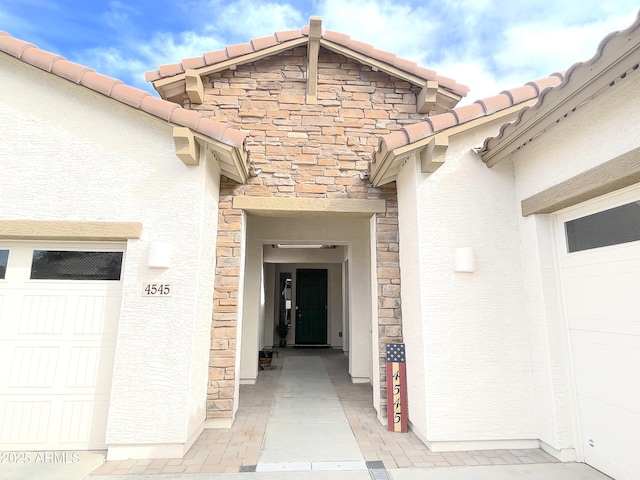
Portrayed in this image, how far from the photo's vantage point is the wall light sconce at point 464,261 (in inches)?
207

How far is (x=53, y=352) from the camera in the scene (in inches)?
200

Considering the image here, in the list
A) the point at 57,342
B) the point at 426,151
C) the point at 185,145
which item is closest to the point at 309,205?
the point at 426,151

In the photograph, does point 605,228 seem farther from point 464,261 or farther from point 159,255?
point 159,255

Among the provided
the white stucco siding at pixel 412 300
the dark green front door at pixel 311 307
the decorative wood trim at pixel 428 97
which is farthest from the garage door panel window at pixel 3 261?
the dark green front door at pixel 311 307

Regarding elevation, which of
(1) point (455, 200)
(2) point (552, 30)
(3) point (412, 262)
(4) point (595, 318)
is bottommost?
(4) point (595, 318)

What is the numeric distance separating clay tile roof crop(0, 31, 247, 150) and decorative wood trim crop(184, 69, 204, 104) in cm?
173

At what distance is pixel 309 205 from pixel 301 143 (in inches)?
56.5

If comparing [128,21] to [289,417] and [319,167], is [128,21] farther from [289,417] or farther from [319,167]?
[289,417]

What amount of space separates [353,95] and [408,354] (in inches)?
220

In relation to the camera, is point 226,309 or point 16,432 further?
point 226,309

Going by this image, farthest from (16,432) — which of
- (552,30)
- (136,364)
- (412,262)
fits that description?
(552,30)

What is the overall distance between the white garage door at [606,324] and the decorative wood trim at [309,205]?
3.25 m

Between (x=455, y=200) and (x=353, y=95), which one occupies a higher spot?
(x=353, y=95)

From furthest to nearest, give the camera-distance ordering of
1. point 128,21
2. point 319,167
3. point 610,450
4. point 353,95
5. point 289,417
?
point 128,21 → point 353,95 → point 319,167 → point 289,417 → point 610,450
